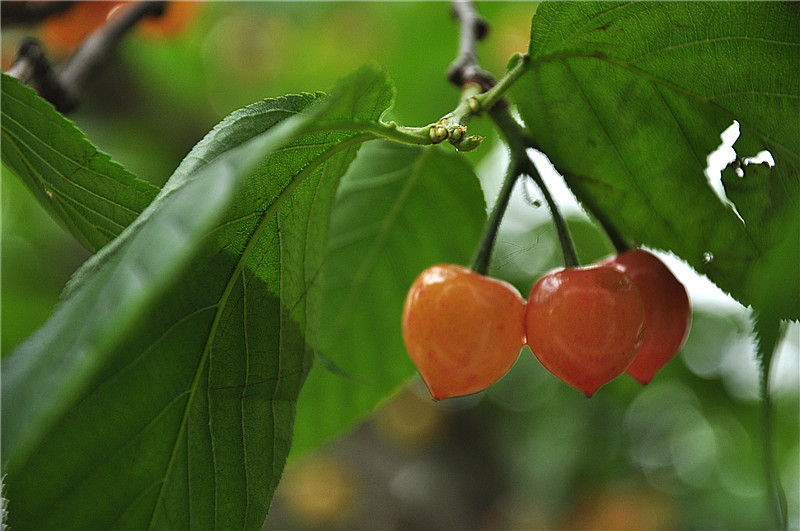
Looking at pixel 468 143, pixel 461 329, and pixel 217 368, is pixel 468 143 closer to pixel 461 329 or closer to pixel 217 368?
pixel 461 329

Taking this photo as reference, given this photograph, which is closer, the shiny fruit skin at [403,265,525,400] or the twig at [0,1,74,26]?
the shiny fruit skin at [403,265,525,400]

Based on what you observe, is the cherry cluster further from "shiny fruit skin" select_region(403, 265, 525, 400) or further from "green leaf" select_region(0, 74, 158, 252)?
"green leaf" select_region(0, 74, 158, 252)

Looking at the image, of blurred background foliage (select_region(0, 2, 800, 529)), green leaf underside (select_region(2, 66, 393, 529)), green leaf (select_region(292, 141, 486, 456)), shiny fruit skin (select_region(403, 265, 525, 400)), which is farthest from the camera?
blurred background foliage (select_region(0, 2, 800, 529))

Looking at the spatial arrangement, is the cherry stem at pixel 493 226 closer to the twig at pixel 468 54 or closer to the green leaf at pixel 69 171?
the twig at pixel 468 54

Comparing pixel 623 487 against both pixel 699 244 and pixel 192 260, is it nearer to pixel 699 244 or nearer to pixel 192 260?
pixel 699 244

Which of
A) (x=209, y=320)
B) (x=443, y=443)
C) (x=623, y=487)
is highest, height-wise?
(x=209, y=320)

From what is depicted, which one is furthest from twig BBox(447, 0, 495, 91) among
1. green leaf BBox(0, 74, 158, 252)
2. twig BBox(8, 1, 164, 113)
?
twig BBox(8, 1, 164, 113)

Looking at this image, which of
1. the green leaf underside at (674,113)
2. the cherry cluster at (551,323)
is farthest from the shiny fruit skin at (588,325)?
the green leaf underside at (674,113)

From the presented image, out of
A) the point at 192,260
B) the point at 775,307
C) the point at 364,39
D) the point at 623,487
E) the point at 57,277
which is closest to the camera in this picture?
the point at 775,307

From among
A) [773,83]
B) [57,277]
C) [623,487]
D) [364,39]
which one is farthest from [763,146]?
[623,487]
